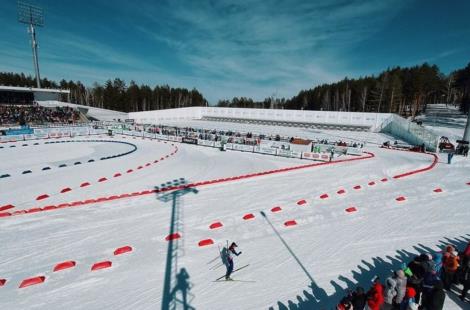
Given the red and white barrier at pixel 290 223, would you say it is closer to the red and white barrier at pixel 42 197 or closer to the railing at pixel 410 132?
the red and white barrier at pixel 42 197

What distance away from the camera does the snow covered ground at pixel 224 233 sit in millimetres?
7059

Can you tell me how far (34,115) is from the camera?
4447cm

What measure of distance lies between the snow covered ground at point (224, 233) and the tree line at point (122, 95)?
8024 cm

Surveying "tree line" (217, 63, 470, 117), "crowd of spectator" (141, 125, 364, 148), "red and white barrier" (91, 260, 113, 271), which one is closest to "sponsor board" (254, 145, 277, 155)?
"crowd of spectator" (141, 125, 364, 148)

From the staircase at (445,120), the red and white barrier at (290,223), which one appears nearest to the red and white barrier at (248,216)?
the red and white barrier at (290,223)

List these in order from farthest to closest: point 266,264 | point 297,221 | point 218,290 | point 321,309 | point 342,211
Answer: point 342,211
point 297,221
point 266,264
point 218,290
point 321,309

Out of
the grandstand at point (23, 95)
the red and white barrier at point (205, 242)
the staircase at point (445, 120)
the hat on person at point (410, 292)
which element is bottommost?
the red and white barrier at point (205, 242)

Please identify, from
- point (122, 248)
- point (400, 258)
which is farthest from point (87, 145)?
point (400, 258)

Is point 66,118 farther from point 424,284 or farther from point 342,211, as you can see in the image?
point 424,284

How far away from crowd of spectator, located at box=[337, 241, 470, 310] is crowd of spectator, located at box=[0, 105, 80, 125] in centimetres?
4848

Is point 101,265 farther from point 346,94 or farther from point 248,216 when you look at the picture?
point 346,94

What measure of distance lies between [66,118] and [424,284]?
55830 mm

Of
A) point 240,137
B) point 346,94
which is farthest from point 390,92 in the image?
point 240,137

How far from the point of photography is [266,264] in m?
8.33
